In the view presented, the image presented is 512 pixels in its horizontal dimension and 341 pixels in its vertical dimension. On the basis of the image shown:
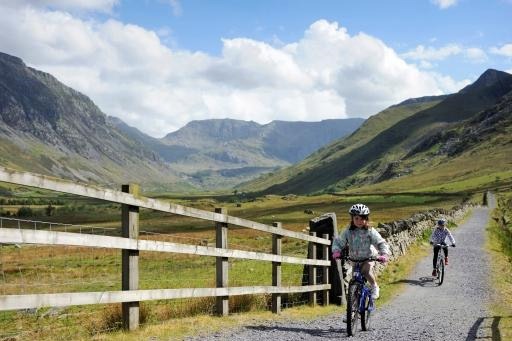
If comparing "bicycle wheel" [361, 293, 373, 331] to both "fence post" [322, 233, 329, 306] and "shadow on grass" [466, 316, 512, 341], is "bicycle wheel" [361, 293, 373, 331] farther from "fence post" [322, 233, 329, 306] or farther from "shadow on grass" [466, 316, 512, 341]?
"fence post" [322, 233, 329, 306]

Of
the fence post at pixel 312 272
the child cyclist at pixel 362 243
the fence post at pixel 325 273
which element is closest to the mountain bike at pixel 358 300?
the child cyclist at pixel 362 243

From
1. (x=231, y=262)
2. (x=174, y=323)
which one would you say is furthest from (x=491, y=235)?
(x=174, y=323)

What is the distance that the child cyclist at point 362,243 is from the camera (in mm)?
12031

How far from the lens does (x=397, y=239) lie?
29812 mm

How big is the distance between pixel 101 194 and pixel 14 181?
1410mm

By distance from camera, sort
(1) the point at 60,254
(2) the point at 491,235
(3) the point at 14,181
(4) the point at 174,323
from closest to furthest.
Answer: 1. (3) the point at 14,181
2. (4) the point at 174,323
3. (1) the point at 60,254
4. (2) the point at 491,235

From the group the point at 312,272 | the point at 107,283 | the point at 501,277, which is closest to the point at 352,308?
the point at 312,272

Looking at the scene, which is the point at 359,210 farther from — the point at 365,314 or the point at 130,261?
the point at 130,261

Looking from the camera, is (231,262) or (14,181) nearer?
(14,181)

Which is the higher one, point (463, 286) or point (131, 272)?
point (131, 272)

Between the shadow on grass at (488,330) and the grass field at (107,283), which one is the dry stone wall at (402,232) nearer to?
the grass field at (107,283)

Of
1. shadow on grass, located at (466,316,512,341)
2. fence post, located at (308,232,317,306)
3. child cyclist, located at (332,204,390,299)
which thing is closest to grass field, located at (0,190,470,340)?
fence post, located at (308,232,317,306)

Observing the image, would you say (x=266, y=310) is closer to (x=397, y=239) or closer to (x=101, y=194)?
(x=101, y=194)

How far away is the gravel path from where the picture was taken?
11312 millimetres
